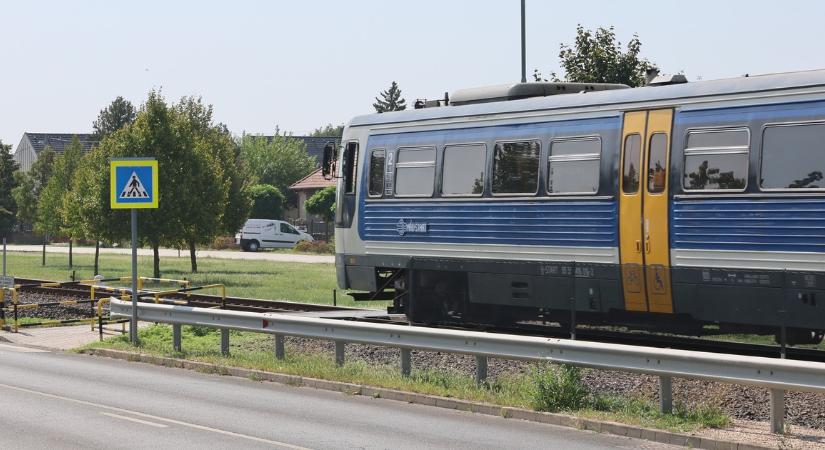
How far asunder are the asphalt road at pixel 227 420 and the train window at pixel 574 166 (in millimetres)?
5154

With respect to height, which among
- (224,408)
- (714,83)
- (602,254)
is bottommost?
(224,408)

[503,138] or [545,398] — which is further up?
[503,138]

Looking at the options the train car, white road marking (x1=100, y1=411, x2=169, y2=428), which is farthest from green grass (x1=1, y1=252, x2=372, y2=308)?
white road marking (x1=100, y1=411, x2=169, y2=428)

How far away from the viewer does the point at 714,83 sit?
16828 mm

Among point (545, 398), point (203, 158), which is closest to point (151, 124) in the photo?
point (203, 158)

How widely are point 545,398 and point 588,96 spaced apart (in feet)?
20.7

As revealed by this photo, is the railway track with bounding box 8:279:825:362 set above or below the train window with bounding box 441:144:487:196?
below

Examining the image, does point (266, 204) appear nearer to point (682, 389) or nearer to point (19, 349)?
point (19, 349)

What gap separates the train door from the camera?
17156 millimetres

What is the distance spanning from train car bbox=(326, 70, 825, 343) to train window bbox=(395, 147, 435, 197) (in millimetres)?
33

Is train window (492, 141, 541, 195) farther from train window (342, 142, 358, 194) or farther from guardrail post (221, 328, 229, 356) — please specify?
guardrail post (221, 328, 229, 356)

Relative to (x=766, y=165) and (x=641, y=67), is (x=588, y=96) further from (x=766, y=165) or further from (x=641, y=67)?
(x=641, y=67)

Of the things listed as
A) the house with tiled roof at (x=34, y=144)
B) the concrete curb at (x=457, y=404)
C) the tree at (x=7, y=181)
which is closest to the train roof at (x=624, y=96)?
the concrete curb at (x=457, y=404)

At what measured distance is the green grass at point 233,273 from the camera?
34.0 metres
